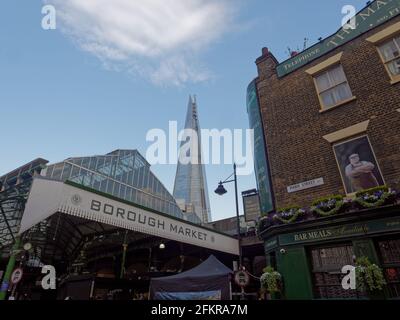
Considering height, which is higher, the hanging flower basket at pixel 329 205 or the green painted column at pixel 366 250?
the hanging flower basket at pixel 329 205

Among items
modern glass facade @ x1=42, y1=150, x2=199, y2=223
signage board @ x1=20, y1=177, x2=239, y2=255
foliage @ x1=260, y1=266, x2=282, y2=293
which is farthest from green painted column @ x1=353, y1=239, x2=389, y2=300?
modern glass facade @ x1=42, y1=150, x2=199, y2=223

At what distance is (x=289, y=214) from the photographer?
32.1ft

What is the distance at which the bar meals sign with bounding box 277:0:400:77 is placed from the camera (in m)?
10.3

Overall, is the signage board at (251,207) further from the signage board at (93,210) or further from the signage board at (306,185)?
the signage board at (306,185)

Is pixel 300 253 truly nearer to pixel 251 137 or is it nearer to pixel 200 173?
pixel 251 137

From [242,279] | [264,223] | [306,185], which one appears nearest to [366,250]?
[306,185]

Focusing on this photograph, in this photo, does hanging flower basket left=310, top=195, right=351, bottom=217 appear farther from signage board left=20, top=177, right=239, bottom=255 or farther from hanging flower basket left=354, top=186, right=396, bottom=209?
signage board left=20, top=177, right=239, bottom=255

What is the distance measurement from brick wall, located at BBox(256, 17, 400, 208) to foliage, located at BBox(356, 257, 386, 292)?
270 cm

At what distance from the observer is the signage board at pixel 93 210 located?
8617mm

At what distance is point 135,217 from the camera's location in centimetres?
1095

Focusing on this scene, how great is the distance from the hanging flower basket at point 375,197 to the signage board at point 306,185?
1.53 m

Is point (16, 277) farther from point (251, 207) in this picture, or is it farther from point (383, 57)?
point (383, 57)

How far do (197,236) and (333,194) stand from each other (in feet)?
24.8

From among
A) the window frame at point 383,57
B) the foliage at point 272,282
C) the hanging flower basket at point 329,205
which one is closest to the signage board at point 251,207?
the foliage at point 272,282
